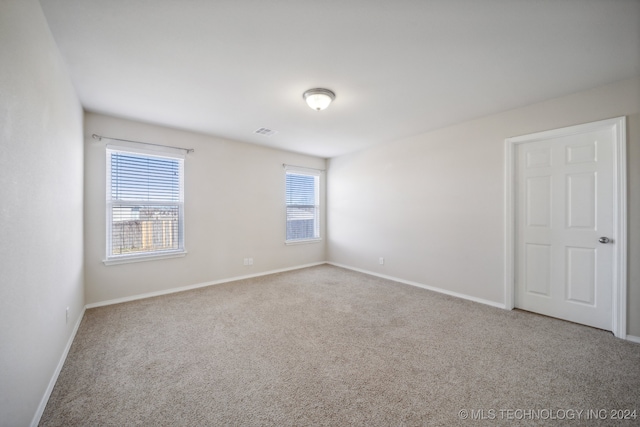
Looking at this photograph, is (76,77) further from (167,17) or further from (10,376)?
(10,376)

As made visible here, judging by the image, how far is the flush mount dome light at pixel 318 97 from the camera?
8.34ft

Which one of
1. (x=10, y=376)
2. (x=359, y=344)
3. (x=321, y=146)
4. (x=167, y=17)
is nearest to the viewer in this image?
(x=10, y=376)

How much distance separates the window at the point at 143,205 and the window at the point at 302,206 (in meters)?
2.06

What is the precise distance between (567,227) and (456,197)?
120 cm

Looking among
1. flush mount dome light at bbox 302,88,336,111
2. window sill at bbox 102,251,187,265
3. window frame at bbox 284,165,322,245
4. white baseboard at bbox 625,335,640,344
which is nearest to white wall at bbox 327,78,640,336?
white baseboard at bbox 625,335,640,344

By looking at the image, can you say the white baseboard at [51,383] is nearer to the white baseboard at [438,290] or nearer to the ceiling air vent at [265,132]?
the ceiling air vent at [265,132]

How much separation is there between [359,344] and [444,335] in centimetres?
89

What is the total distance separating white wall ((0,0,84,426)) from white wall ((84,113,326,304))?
3.55 ft

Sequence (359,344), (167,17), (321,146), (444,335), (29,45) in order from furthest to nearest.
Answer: (321,146) < (444,335) < (359,344) < (167,17) < (29,45)

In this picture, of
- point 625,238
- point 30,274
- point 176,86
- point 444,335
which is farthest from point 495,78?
point 30,274

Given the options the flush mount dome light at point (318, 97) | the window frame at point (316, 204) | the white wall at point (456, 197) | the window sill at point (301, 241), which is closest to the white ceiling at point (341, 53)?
the flush mount dome light at point (318, 97)

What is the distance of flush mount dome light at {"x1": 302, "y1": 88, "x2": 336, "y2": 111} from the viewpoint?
254cm

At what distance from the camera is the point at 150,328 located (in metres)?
2.60

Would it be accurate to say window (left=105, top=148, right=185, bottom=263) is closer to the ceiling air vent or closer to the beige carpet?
the beige carpet
